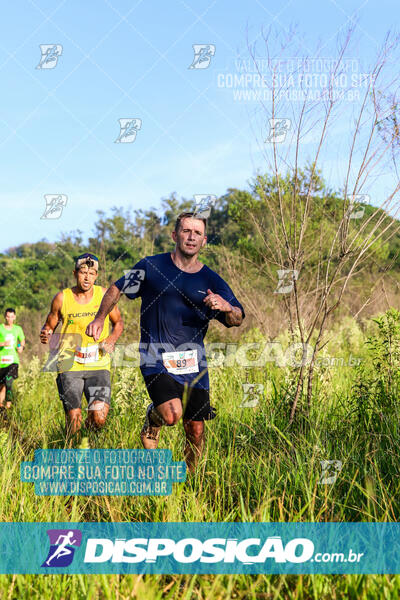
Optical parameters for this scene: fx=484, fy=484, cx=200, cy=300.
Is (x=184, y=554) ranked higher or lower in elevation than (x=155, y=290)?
lower

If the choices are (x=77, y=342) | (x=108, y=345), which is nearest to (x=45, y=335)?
(x=77, y=342)

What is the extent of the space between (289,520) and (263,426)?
139 centimetres

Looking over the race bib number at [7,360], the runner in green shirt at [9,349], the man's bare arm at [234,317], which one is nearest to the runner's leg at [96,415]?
the man's bare arm at [234,317]

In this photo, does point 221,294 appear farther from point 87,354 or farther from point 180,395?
point 87,354

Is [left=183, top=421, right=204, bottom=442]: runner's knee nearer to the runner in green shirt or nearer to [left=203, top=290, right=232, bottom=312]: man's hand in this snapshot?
[left=203, top=290, right=232, bottom=312]: man's hand

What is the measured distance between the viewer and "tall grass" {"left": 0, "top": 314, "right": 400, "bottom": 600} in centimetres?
222

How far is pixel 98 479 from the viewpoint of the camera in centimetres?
348

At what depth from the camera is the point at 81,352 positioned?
4.80 m

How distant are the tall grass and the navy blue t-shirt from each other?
0.75 m

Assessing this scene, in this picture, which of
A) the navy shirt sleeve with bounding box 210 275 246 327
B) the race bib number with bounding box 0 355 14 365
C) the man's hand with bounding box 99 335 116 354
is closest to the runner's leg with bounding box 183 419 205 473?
the navy shirt sleeve with bounding box 210 275 246 327

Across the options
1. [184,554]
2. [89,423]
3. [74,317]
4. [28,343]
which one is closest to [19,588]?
[184,554]

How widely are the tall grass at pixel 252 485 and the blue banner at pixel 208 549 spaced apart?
0.19ft

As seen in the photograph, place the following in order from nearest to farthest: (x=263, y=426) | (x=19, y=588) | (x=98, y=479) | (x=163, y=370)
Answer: (x=19, y=588), (x=98, y=479), (x=163, y=370), (x=263, y=426)

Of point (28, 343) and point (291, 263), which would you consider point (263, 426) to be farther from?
point (28, 343)
